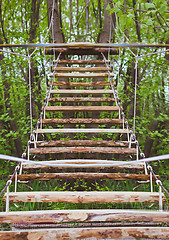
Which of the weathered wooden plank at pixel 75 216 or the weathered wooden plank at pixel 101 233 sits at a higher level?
the weathered wooden plank at pixel 75 216

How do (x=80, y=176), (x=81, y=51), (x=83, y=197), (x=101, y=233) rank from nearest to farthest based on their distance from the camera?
(x=101, y=233) < (x=83, y=197) < (x=80, y=176) < (x=81, y=51)

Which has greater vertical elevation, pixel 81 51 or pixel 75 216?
pixel 81 51

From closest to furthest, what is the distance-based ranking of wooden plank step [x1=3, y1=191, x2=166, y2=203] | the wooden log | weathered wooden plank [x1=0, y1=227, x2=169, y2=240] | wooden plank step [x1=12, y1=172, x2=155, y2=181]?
weathered wooden plank [x1=0, y1=227, x2=169, y2=240] → wooden plank step [x1=3, y1=191, x2=166, y2=203] → wooden plank step [x1=12, y1=172, x2=155, y2=181] → the wooden log

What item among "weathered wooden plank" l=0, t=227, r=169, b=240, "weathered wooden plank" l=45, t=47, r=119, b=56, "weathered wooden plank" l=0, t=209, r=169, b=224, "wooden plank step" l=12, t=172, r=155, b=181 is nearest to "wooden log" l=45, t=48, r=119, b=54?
"weathered wooden plank" l=45, t=47, r=119, b=56

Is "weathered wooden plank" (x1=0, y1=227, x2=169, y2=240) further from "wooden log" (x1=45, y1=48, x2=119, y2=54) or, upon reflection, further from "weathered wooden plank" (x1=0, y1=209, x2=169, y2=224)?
"wooden log" (x1=45, y1=48, x2=119, y2=54)

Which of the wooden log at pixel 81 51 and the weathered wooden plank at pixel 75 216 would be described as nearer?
the weathered wooden plank at pixel 75 216

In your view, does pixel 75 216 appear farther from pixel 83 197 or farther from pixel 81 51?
pixel 81 51

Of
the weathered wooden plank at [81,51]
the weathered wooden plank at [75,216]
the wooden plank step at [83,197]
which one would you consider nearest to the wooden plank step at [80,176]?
the wooden plank step at [83,197]

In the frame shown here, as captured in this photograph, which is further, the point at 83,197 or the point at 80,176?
the point at 80,176

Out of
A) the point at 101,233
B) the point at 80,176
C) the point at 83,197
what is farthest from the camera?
the point at 80,176

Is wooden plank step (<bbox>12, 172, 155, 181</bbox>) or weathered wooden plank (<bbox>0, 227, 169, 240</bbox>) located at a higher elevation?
wooden plank step (<bbox>12, 172, 155, 181</bbox>)

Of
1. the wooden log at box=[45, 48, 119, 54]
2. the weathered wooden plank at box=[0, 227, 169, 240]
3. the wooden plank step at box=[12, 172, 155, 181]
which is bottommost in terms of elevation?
the weathered wooden plank at box=[0, 227, 169, 240]

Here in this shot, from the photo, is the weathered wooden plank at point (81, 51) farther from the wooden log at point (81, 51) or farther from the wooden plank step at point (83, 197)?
the wooden plank step at point (83, 197)

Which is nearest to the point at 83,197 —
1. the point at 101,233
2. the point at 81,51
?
the point at 101,233
